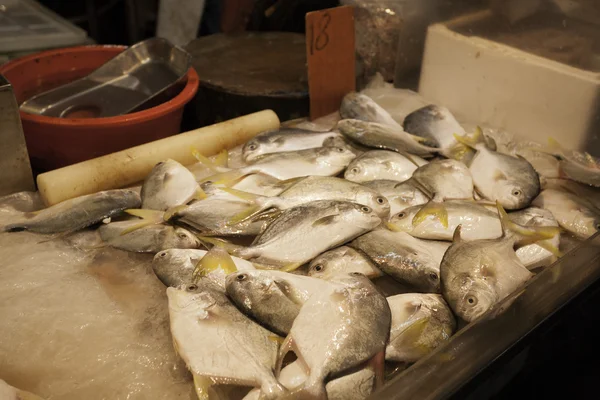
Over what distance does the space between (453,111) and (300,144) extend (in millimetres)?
1009

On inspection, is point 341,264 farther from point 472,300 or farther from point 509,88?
point 509,88

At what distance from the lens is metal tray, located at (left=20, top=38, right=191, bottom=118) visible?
2320mm

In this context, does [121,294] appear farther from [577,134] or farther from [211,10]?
[211,10]

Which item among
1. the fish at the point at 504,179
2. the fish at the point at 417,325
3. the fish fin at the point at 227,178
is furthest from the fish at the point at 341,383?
the fish at the point at 504,179

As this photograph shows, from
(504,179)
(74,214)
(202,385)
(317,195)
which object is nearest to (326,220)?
(317,195)

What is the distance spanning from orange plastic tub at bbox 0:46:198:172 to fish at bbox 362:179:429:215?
3.21 feet

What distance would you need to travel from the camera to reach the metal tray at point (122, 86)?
232 centimetres

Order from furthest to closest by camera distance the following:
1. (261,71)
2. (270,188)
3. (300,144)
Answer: (261,71) → (300,144) → (270,188)

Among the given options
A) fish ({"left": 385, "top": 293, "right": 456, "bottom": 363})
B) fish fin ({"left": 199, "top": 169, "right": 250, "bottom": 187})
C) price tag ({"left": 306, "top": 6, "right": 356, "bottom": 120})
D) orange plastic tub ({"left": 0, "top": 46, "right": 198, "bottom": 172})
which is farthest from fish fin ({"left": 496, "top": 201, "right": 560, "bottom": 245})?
orange plastic tub ({"left": 0, "top": 46, "right": 198, "bottom": 172})

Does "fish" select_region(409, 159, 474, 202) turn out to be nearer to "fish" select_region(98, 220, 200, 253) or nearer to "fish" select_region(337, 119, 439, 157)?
"fish" select_region(337, 119, 439, 157)

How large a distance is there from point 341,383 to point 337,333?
0.11 m

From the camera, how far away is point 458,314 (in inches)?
53.3

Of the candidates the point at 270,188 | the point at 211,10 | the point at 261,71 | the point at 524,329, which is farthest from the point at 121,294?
the point at 211,10

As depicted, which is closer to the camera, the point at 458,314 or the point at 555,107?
the point at 458,314
